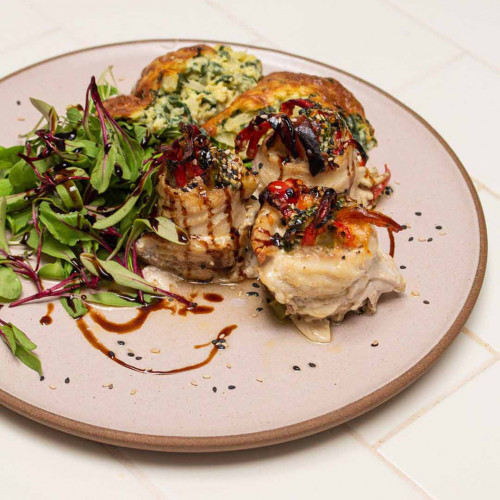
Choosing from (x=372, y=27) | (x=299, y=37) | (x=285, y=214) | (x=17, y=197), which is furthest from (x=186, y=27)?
(x=285, y=214)

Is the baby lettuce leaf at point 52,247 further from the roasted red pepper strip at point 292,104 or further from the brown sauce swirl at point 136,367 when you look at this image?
the roasted red pepper strip at point 292,104

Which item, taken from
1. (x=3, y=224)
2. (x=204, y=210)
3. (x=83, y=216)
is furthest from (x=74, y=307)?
(x=204, y=210)

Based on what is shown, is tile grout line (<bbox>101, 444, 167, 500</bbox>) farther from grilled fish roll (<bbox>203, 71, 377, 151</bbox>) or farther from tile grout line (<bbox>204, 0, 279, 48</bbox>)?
tile grout line (<bbox>204, 0, 279, 48</bbox>)

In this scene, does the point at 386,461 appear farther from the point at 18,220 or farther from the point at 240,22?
the point at 240,22

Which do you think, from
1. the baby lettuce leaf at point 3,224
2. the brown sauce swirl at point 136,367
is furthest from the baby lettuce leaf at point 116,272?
the baby lettuce leaf at point 3,224

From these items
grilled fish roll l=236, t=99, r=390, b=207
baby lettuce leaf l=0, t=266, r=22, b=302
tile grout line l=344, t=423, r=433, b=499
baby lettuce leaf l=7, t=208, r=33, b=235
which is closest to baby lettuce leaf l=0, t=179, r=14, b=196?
baby lettuce leaf l=7, t=208, r=33, b=235

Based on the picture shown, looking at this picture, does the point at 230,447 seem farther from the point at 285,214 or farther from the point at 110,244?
the point at 110,244
